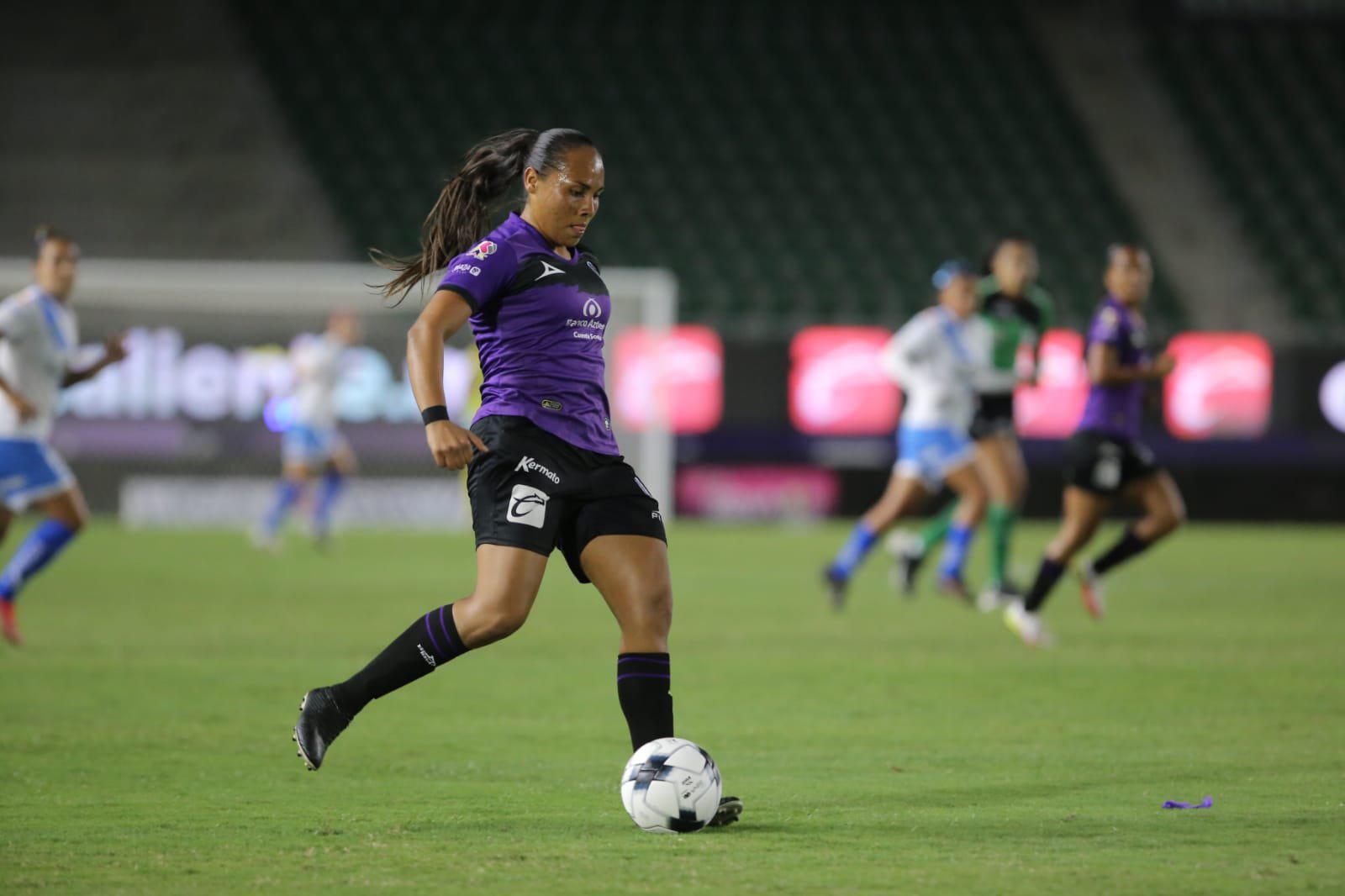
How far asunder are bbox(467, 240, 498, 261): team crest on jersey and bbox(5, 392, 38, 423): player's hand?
520 cm

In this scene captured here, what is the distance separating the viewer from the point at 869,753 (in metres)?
6.54

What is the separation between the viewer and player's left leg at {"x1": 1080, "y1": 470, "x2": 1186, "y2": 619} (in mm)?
10156

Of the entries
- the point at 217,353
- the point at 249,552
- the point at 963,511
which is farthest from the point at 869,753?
the point at 217,353

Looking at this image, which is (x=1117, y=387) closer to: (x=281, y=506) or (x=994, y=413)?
(x=994, y=413)

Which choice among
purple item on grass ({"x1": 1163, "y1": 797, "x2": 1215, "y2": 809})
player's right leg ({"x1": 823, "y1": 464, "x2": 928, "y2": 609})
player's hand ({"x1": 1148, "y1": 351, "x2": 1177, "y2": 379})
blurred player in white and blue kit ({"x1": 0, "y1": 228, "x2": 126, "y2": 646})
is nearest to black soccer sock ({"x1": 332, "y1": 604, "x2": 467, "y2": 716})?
purple item on grass ({"x1": 1163, "y1": 797, "x2": 1215, "y2": 809})

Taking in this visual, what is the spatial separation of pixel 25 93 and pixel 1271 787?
2551cm

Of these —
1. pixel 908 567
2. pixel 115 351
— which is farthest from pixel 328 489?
pixel 115 351

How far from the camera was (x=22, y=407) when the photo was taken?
957 cm

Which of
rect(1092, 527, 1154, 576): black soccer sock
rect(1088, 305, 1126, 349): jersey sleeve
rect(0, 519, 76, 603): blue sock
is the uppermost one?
rect(1088, 305, 1126, 349): jersey sleeve

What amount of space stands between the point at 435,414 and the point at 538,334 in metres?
0.49

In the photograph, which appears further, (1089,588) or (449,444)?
(1089,588)

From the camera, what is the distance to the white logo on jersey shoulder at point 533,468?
17.1 ft

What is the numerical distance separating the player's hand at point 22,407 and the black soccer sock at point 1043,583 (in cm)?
575

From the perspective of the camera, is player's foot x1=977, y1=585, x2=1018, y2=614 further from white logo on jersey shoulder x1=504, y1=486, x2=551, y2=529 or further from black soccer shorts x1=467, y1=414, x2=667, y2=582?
white logo on jersey shoulder x1=504, y1=486, x2=551, y2=529
